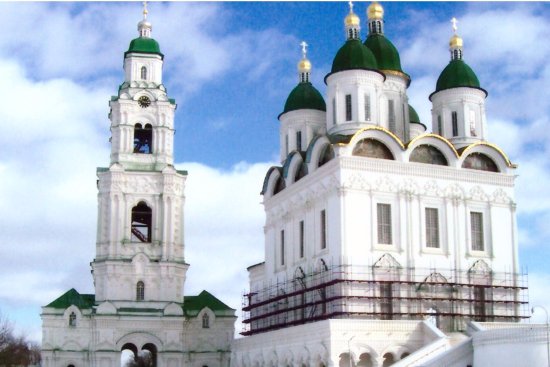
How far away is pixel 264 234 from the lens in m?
46.8

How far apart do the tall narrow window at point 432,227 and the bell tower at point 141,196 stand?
16.0 metres

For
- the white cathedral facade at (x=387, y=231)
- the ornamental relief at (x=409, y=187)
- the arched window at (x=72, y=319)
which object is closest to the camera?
the white cathedral facade at (x=387, y=231)

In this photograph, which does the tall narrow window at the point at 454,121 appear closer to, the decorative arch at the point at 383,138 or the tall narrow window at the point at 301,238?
the decorative arch at the point at 383,138

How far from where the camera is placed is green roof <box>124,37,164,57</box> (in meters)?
52.4

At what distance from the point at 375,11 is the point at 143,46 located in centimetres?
1465

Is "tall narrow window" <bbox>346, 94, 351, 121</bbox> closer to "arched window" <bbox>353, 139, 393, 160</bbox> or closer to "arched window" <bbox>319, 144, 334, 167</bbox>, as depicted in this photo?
"arched window" <bbox>319, 144, 334, 167</bbox>

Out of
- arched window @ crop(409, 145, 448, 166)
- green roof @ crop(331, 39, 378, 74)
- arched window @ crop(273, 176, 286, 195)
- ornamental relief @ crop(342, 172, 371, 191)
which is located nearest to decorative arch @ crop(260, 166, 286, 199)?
arched window @ crop(273, 176, 286, 195)

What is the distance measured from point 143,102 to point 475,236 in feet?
70.5

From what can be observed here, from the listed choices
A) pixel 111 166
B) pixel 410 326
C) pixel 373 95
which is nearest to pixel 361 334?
pixel 410 326

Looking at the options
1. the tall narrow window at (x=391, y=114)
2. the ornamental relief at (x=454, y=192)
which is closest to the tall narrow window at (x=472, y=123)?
the tall narrow window at (x=391, y=114)

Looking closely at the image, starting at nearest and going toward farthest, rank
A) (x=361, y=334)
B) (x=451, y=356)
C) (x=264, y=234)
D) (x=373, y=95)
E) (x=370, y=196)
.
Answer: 1. (x=451, y=356)
2. (x=361, y=334)
3. (x=370, y=196)
4. (x=373, y=95)
5. (x=264, y=234)

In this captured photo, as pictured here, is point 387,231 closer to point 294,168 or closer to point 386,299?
point 386,299

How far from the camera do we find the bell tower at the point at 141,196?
4872 cm

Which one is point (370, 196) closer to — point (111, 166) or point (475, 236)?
point (475, 236)
